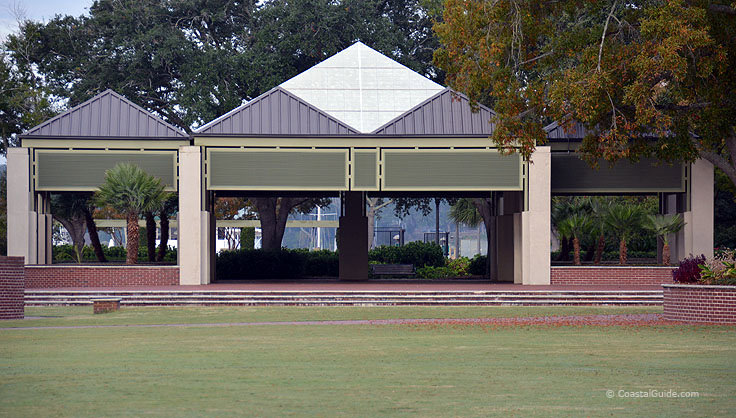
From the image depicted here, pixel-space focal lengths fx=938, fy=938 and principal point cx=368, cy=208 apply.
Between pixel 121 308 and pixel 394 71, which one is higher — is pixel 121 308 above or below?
below

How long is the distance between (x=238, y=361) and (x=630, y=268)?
22779mm

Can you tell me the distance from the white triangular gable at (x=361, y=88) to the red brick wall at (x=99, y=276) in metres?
8.70

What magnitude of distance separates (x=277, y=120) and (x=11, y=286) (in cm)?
1390

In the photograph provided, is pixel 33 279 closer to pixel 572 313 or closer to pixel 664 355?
pixel 572 313

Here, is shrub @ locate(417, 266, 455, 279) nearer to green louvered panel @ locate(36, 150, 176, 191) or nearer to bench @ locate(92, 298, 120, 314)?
green louvered panel @ locate(36, 150, 176, 191)

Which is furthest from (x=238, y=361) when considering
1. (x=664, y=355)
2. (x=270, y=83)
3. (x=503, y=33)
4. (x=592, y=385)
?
(x=270, y=83)

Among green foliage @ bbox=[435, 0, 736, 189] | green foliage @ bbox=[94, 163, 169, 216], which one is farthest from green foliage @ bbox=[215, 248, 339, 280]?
green foliage @ bbox=[435, 0, 736, 189]

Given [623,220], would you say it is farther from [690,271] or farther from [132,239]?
[132,239]

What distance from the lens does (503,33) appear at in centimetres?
2445

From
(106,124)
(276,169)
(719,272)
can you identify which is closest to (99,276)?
(106,124)

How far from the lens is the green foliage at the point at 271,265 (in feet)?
135

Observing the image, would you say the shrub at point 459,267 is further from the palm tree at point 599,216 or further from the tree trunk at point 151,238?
the tree trunk at point 151,238

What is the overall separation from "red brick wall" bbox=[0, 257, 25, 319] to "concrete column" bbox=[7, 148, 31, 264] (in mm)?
12237

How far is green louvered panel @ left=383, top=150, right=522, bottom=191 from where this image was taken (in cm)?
3322
